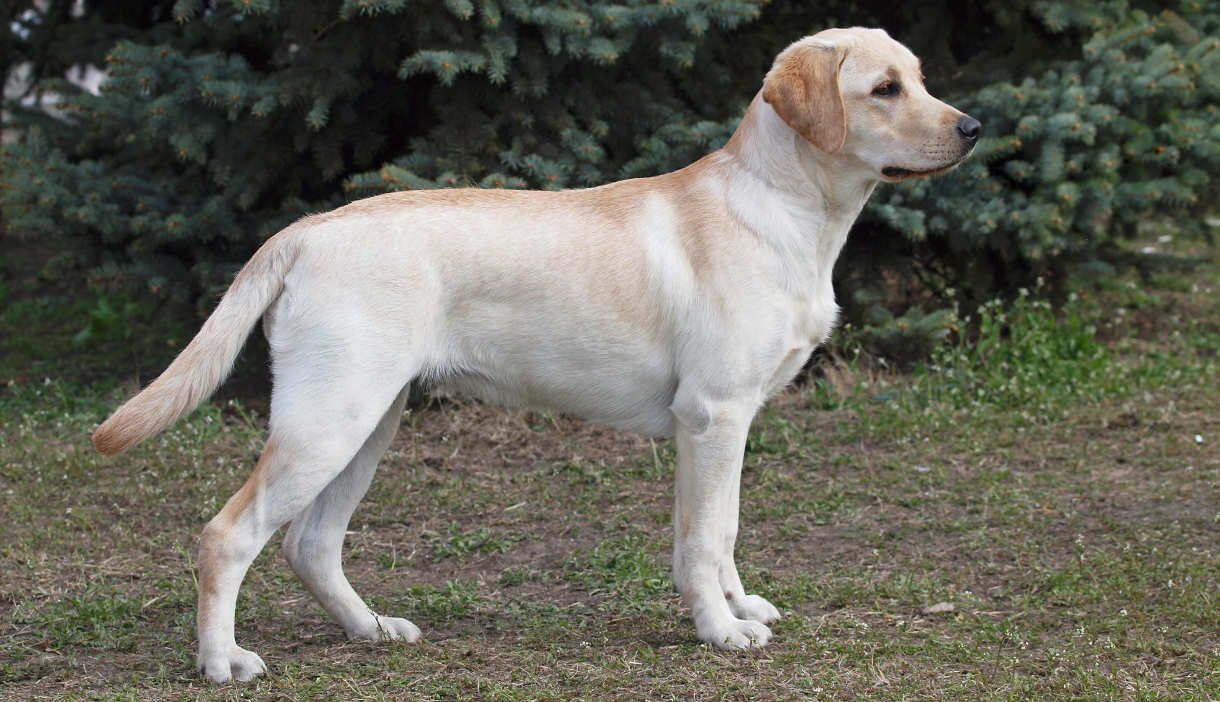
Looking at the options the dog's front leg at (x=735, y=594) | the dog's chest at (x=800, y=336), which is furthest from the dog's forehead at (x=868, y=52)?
the dog's front leg at (x=735, y=594)

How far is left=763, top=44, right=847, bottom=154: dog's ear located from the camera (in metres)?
3.79

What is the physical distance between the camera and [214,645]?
366 cm

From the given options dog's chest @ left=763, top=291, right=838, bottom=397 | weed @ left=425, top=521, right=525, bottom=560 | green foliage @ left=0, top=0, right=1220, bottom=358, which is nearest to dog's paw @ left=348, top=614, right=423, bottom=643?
weed @ left=425, top=521, right=525, bottom=560

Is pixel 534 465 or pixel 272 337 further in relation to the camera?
pixel 534 465

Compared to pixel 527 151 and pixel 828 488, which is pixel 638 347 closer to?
pixel 828 488

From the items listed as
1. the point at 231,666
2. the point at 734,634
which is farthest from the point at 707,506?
the point at 231,666

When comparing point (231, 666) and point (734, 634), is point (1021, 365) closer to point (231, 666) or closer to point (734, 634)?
point (734, 634)

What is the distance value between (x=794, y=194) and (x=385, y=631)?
1.94m

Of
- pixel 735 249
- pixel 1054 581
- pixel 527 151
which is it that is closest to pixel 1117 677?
pixel 1054 581

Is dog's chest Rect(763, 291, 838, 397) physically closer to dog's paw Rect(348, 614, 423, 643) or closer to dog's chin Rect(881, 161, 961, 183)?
dog's chin Rect(881, 161, 961, 183)

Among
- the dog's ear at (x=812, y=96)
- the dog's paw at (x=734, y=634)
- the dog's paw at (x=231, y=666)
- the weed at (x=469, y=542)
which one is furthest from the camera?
the weed at (x=469, y=542)

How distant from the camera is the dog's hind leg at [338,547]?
4.02 metres

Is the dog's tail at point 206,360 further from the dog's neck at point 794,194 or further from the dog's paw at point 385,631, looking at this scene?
the dog's neck at point 794,194

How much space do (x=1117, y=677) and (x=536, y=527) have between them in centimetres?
243
